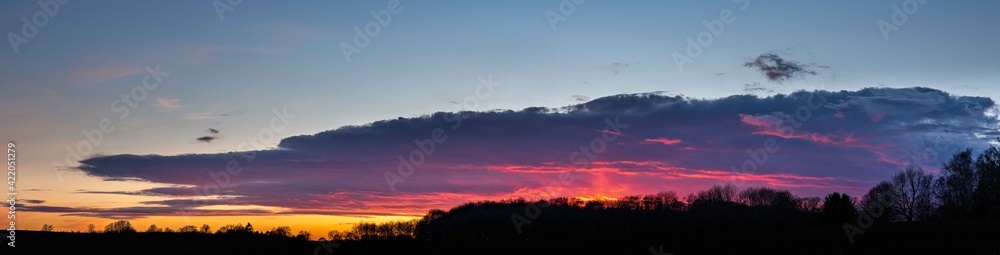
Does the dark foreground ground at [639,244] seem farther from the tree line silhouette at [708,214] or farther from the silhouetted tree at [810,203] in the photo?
the silhouetted tree at [810,203]

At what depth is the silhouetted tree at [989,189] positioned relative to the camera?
79812 millimetres

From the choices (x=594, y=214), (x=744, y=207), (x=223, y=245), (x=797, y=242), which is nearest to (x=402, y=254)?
(x=223, y=245)

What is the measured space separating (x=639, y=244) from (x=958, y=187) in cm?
5020

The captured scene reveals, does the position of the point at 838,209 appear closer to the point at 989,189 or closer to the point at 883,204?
the point at 883,204

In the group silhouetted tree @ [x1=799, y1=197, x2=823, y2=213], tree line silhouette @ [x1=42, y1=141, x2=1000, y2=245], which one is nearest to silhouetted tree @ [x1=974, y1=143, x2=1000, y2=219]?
tree line silhouette @ [x1=42, y1=141, x2=1000, y2=245]

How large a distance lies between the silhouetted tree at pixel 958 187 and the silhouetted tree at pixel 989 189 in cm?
840

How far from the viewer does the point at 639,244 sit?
74312 millimetres

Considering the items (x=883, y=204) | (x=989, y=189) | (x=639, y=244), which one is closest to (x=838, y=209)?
(x=883, y=204)

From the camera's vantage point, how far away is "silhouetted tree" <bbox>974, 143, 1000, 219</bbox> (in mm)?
79812

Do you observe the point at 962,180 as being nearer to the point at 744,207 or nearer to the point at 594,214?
the point at 744,207

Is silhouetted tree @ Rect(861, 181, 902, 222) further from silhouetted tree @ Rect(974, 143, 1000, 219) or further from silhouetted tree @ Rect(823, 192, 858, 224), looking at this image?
silhouetted tree @ Rect(974, 143, 1000, 219)

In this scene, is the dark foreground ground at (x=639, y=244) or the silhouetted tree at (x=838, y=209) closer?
the dark foreground ground at (x=639, y=244)

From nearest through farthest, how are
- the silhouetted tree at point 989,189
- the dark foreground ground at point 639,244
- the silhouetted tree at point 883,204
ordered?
the dark foreground ground at point 639,244
the silhouetted tree at point 989,189
the silhouetted tree at point 883,204

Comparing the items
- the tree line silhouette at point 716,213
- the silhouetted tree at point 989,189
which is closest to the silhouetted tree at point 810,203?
the tree line silhouette at point 716,213
